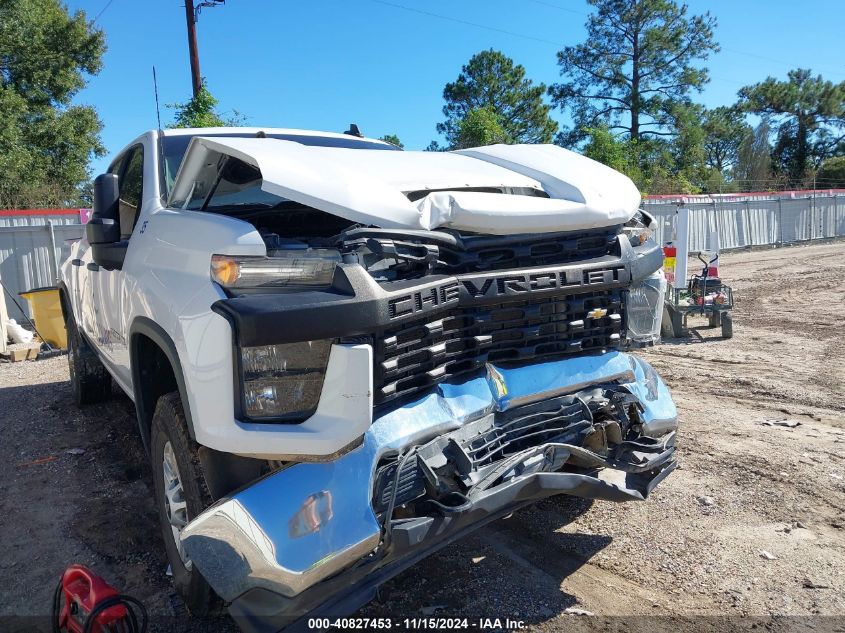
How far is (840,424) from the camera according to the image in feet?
15.9

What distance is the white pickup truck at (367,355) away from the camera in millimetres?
2074

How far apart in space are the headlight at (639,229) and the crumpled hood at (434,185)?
0.53ft

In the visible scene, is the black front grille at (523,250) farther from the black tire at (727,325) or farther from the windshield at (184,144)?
the black tire at (727,325)

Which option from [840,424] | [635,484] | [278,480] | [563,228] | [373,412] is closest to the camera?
[278,480]

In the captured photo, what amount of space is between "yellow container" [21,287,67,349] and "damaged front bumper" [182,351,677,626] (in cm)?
850

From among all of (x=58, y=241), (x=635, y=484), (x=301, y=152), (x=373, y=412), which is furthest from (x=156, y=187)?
(x=58, y=241)

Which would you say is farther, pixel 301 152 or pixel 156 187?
pixel 156 187

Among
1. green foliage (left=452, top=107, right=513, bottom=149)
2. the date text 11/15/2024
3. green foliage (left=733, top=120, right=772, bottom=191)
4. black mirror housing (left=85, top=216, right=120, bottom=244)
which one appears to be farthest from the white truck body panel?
green foliage (left=733, top=120, right=772, bottom=191)

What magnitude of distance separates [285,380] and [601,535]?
80.7 inches

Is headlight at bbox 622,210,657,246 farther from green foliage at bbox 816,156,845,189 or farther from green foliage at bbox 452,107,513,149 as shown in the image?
green foliage at bbox 816,156,845,189

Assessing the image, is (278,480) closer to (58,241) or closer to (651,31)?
(58,241)

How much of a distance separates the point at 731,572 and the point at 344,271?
225cm

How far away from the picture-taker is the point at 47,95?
23.9m

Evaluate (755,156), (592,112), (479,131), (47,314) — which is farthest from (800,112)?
(47,314)
